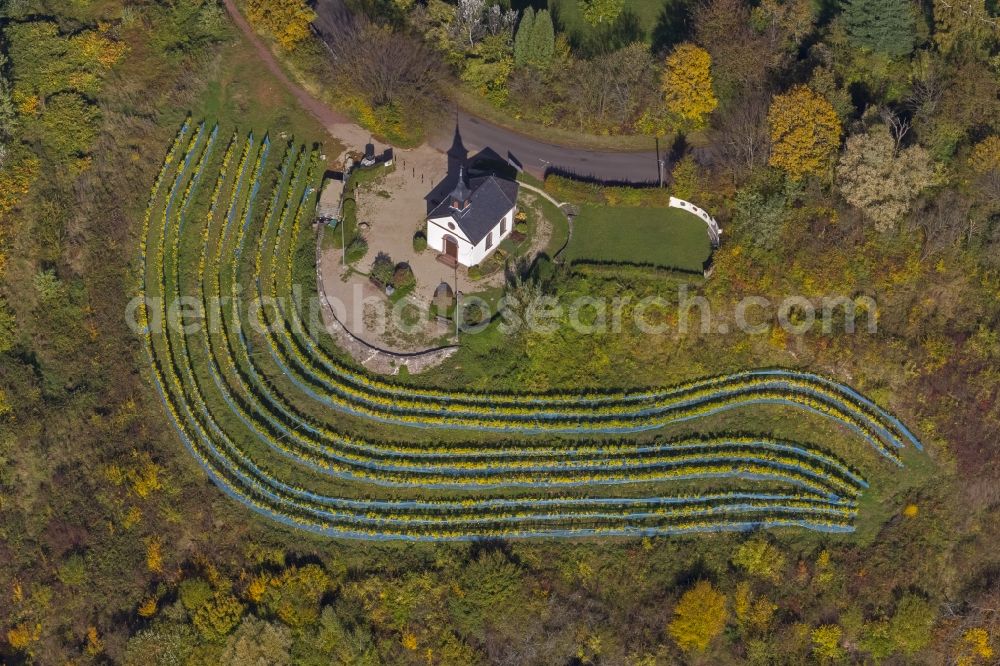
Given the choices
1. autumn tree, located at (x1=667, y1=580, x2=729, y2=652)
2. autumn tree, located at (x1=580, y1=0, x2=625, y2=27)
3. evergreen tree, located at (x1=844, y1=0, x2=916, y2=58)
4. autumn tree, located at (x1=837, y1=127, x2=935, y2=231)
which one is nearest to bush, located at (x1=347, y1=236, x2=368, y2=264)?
autumn tree, located at (x1=580, y1=0, x2=625, y2=27)

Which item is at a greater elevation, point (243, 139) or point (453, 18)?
point (453, 18)

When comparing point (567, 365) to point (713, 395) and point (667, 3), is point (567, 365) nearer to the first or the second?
point (713, 395)

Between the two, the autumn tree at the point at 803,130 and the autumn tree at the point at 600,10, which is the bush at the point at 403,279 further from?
the autumn tree at the point at 600,10

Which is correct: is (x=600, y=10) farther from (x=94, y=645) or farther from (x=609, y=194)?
(x=94, y=645)

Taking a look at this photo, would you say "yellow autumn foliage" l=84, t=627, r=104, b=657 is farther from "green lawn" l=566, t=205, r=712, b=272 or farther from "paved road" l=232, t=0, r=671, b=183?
"paved road" l=232, t=0, r=671, b=183

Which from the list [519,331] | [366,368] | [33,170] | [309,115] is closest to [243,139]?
[309,115]

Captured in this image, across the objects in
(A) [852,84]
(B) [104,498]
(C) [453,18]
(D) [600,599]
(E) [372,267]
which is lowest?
(B) [104,498]

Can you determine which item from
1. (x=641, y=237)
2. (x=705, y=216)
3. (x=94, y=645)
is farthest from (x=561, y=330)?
(x=94, y=645)
